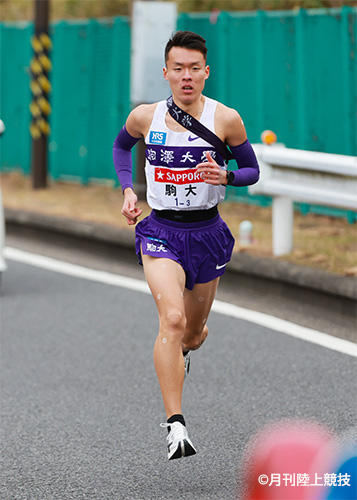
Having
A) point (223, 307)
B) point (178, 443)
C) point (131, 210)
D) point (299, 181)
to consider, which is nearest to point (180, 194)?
point (131, 210)

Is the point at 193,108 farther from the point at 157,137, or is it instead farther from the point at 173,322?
the point at 173,322

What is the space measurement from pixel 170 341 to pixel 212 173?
2.55ft

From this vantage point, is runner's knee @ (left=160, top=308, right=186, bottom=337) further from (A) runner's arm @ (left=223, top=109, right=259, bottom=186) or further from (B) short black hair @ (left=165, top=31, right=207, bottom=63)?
(B) short black hair @ (left=165, top=31, right=207, bottom=63)

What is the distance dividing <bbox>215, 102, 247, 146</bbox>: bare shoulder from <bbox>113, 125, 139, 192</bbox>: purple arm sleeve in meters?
0.54

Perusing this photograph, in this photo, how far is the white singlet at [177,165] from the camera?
5.20m

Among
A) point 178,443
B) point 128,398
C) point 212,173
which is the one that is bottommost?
point 178,443

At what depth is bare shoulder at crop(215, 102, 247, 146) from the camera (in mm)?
5234

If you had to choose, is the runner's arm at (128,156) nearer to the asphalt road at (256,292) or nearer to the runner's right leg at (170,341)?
the runner's right leg at (170,341)

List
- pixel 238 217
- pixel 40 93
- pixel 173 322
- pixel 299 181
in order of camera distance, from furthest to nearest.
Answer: pixel 40 93 → pixel 238 217 → pixel 299 181 → pixel 173 322

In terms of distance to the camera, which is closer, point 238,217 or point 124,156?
point 124,156

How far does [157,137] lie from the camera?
207 inches


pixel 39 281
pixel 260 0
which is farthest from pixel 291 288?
pixel 260 0

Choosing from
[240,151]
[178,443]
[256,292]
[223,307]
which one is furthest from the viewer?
[256,292]

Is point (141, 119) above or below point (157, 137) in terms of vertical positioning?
above
